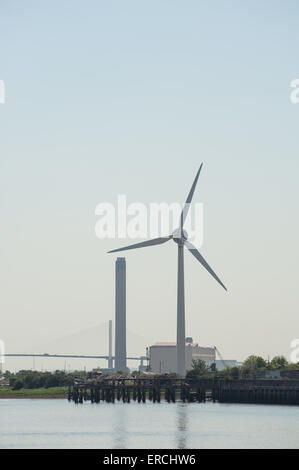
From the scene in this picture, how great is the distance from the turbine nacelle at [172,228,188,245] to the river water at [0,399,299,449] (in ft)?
173

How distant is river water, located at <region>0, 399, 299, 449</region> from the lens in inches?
3561

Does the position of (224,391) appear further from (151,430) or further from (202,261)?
(151,430)

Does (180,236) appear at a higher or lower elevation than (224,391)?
higher

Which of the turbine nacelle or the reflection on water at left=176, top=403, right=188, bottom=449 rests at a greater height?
the turbine nacelle

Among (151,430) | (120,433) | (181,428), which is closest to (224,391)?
(181,428)

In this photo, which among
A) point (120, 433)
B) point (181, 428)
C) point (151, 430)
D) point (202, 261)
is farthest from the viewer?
point (202, 261)

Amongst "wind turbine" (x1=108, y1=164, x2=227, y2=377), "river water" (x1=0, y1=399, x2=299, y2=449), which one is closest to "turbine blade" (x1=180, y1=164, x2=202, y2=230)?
"wind turbine" (x1=108, y1=164, x2=227, y2=377)

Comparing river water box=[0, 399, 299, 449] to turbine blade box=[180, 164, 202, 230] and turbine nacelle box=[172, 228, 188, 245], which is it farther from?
turbine nacelle box=[172, 228, 188, 245]

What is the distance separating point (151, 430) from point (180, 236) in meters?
87.9

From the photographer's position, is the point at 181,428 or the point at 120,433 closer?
the point at 120,433

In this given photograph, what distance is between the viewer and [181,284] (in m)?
186

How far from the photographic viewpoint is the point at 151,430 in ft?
346
